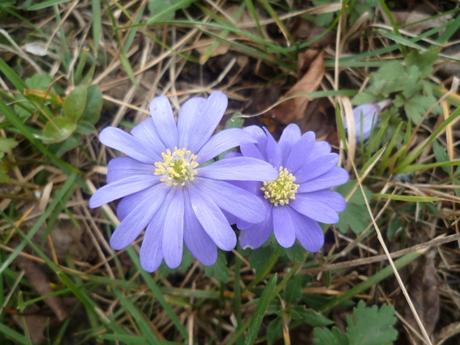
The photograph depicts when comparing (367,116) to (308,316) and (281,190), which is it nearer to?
(281,190)

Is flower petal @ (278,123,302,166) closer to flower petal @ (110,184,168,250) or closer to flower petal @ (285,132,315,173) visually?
flower petal @ (285,132,315,173)

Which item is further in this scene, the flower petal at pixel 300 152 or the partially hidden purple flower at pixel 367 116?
the partially hidden purple flower at pixel 367 116

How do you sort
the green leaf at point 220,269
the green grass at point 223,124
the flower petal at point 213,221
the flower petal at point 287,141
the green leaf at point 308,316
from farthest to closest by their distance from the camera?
1. the green grass at point 223,124
2. the green leaf at point 308,316
3. the green leaf at point 220,269
4. the flower petal at point 287,141
5. the flower petal at point 213,221

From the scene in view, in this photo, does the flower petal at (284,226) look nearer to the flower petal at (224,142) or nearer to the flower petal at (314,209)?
the flower petal at (314,209)

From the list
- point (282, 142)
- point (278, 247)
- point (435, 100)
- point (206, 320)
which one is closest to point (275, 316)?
point (206, 320)

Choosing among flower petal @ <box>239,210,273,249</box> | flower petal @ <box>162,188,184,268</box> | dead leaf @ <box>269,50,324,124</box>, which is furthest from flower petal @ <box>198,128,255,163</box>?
dead leaf @ <box>269,50,324,124</box>

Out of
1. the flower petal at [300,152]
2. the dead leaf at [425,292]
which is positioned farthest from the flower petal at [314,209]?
the dead leaf at [425,292]

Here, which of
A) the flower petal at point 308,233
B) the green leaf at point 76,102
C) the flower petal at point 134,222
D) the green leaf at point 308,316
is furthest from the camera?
the green leaf at point 76,102

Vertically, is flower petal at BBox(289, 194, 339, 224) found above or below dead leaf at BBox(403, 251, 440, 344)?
above
